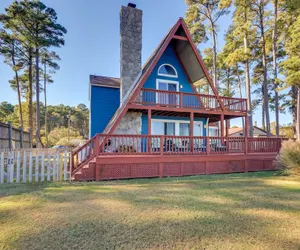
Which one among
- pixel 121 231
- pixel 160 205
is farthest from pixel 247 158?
pixel 121 231

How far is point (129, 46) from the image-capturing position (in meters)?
10.9

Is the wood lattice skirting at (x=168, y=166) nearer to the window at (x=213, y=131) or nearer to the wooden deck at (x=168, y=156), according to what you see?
the wooden deck at (x=168, y=156)

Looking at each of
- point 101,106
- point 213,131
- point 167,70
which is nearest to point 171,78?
point 167,70

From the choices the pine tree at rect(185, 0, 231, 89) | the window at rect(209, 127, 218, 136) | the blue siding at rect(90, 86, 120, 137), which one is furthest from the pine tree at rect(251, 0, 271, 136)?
the blue siding at rect(90, 86, 120, 137)

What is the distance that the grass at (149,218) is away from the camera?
2.84 meters

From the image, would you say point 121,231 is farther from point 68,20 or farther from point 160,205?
point 68,20

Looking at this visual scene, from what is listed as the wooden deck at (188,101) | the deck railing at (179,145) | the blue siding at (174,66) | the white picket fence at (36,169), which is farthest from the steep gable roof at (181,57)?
the white picket fence at (36,169)

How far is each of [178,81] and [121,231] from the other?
437 inches

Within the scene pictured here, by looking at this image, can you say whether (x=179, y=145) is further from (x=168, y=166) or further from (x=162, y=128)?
(x=162, y=128)

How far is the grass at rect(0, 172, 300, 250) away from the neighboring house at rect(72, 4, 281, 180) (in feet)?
7.83

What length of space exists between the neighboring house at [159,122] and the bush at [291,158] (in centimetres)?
190

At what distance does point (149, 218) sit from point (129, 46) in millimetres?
9666

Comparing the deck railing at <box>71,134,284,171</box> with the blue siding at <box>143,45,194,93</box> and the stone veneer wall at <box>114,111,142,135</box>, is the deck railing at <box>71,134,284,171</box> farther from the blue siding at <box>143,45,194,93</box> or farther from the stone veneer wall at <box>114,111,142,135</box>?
the blue siding at <box>143,45,194,93</box>

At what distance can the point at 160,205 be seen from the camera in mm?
4430
